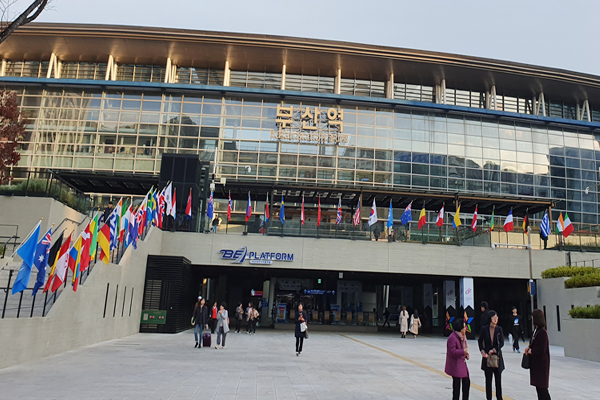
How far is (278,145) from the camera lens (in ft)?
132

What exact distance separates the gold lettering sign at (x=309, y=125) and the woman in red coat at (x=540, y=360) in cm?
3356

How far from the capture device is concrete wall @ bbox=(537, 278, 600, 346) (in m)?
21.9

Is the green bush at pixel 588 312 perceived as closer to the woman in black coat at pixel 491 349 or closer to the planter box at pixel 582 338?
the planter box at pixel 582 338

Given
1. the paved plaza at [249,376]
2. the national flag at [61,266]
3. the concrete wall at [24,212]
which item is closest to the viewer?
the paved plaza at [249,376]

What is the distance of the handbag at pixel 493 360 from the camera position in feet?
28.0

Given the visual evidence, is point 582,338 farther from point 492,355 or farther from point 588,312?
point 492,355

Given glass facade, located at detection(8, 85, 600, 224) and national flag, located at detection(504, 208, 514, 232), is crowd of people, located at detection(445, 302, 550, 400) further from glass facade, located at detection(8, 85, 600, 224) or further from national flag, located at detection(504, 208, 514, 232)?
glass facade, located at detection(8, 85, 600, 224)

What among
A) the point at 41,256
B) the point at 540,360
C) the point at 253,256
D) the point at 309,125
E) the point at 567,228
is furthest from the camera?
the point at 309,125

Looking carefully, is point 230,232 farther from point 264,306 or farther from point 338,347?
point 338,347

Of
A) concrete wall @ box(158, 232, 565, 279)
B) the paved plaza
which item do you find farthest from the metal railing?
the paved plaza

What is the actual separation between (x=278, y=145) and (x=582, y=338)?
27205 mm

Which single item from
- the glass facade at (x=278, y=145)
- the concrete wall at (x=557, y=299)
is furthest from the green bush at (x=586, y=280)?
the glass facade at (x=278, y=145)

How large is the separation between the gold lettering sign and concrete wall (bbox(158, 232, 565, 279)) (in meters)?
13.8

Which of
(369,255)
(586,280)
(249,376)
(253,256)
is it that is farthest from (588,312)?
(253,256)
